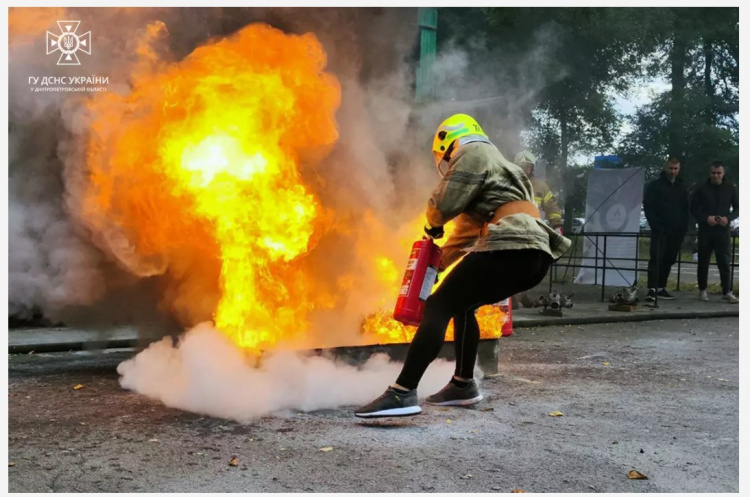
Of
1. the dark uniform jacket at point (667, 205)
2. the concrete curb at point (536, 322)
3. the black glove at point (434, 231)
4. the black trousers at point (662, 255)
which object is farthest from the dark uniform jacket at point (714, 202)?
the black glove at point (434, 231)

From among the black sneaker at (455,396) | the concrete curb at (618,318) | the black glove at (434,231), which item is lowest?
the concrete curb at (618,318)

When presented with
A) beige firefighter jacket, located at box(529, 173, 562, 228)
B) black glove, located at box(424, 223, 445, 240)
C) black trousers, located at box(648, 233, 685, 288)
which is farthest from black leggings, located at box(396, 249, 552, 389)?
black trousers, located at box(648, 233, 685, 288)

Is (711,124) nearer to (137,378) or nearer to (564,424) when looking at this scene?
(564,424)

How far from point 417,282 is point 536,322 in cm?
494

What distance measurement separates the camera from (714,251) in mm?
12031

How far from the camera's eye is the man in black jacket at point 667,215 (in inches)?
477

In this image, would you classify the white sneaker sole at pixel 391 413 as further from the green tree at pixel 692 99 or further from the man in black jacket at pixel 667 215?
the green tree at pixel 692 99

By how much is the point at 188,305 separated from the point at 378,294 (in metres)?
1.50

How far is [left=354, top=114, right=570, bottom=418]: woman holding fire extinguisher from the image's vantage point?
4590 millimetres

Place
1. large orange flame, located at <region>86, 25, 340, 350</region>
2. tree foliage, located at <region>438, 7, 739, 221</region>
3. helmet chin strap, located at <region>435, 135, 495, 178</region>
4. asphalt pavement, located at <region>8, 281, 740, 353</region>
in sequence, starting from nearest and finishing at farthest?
helmet chin strap, located at <region>435, 135, 495, 178</region>, large orange flame, located at <region>86, 25, 340, 350</region>, asphalt pavement, located at <region>8, 281, 740, 353</region>, tree foliage, located at <region>438, 7, 739, 221</region>

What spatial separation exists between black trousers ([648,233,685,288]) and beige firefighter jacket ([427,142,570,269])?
7590 mm

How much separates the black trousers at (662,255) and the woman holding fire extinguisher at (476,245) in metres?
7.58

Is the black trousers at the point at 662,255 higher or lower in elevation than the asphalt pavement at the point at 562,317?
higher

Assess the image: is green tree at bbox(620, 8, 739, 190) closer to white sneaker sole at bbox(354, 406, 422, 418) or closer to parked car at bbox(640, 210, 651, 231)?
parked car at bbox(640, 210, 651, 231)
